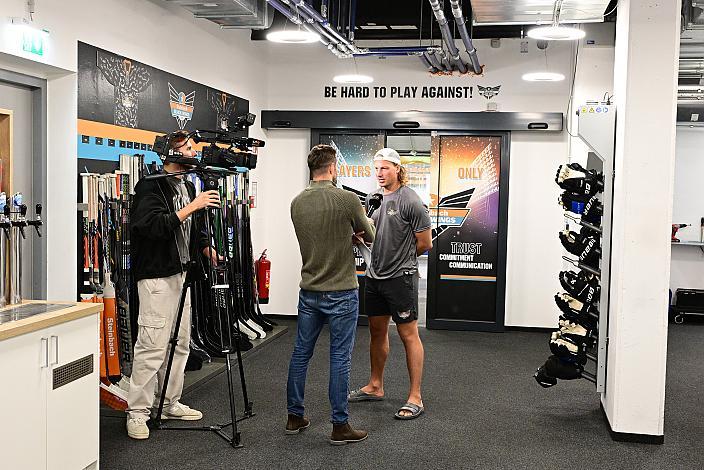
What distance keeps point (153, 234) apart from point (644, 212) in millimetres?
2600

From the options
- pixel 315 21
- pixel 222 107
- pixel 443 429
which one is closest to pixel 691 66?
pixel 315 21

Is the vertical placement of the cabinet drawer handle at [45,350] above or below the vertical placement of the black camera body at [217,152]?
below

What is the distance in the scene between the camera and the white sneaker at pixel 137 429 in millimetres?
4297

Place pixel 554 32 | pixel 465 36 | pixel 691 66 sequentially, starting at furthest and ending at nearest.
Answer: pixel 691 66, pixel 465 36, pixel 554 32

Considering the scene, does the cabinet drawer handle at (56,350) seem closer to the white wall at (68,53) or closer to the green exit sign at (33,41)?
the white wall at (68,53)

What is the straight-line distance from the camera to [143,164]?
5586 millimetres

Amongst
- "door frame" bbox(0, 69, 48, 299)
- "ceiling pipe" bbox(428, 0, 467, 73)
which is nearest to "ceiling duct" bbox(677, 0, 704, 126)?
"ceiling pipe" bbox(428, 0, 467, 73)

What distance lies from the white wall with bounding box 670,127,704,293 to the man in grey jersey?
6209 mm

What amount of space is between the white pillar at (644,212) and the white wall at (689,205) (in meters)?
6.02

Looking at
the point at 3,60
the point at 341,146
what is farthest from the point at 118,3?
the point at 341,146

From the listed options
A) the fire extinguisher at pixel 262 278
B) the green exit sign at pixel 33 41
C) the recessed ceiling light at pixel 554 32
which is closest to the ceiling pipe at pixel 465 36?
the recessed ceiling light at pixel 554 32

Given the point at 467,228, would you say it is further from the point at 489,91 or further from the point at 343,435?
the point at 343,435

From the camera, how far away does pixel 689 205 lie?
10039mm

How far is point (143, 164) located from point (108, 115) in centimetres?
46
